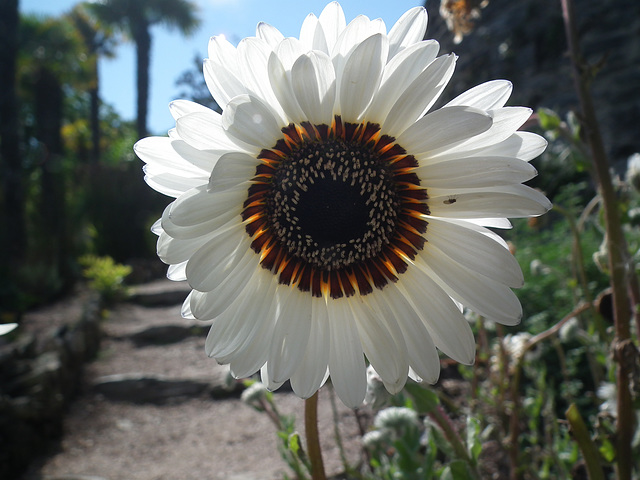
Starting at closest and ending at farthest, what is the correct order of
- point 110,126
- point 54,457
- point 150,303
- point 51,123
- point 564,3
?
1. point 564,3
2. point 54,457
3. point 150,303
4. point 51,123
5. point 110,126

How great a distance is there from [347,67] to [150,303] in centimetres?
886

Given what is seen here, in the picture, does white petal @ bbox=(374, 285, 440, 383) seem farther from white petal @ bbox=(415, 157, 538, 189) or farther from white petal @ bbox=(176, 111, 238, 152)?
white petal @ bbox=(176, 111, 238, 152)

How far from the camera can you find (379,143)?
1.04 m

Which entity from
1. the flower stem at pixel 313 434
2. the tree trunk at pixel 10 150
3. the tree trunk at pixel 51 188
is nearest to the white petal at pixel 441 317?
the flower stem at pixel 313 434

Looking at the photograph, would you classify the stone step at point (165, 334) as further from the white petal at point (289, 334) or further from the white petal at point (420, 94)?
the white petal at point (420, 94)

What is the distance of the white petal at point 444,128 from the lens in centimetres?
79

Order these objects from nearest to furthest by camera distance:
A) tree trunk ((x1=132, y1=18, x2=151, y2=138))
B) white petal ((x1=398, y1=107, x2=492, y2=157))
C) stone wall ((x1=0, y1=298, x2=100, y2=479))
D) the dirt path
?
white petal ((x1=398, y1=107, x2=492, y2=157)) < the dirt path < stone wall ((x1=0, y1=298, x2=100, y2=479)) < tree trunk ((x1=132, y1=18, x2=151, y2=138))

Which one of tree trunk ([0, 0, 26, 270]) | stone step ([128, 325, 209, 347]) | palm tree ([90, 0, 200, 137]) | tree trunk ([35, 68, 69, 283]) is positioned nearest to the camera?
stone step ([128, 325, 209, 347])

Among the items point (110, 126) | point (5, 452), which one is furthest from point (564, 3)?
point (110, 126)

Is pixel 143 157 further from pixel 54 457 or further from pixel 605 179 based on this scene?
pixel 54 457

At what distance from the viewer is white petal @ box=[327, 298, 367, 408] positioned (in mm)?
889

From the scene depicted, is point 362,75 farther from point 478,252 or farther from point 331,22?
point 478,252

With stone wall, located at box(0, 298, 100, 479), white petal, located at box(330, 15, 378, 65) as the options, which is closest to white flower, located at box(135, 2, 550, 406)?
white petal, located at box(330, 15, 378, 65)

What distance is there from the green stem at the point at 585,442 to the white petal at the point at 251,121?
2.54ft
